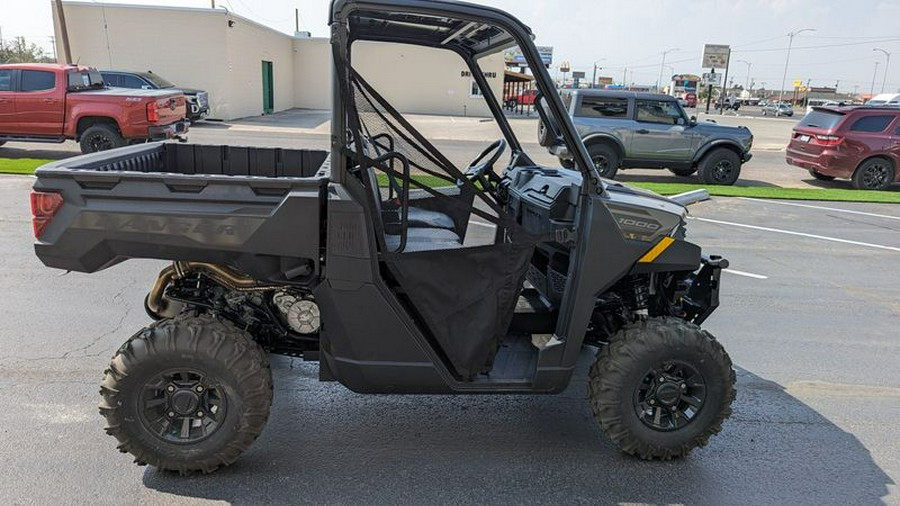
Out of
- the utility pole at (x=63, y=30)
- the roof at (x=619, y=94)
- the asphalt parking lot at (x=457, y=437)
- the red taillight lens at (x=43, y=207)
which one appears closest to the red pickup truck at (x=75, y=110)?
the asphalt parking lot at (x=457, y=437)

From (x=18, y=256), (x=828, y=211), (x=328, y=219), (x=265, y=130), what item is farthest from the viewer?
(x=265, y=130)

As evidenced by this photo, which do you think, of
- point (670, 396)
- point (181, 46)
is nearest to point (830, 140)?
point (670, 396)

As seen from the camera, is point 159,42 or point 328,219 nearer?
point 328,219

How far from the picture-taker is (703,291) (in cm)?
390

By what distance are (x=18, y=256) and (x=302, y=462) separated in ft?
16.3

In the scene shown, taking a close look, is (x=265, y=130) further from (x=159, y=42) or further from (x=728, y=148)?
(x=728, y=148)

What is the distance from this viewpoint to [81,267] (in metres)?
3.07

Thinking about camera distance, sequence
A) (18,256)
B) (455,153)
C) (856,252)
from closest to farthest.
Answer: (18,256) < (856,252) < (455,153)

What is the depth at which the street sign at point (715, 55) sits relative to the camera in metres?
55.0

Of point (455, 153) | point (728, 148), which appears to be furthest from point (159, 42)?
point (728, 148)

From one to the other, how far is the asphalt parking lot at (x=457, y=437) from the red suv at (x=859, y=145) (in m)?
10.2

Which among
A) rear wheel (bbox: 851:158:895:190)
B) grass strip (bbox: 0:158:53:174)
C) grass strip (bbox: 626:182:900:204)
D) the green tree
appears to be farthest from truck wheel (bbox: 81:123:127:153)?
the green tree

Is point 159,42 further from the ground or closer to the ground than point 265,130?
further from the ground

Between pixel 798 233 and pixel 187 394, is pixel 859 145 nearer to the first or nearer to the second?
pixel 798 233
